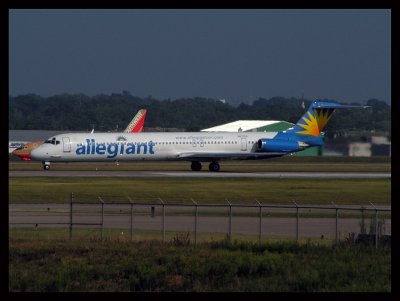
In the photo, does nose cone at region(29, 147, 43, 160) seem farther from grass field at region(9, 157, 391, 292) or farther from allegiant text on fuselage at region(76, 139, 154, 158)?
grass field at region(9, 157, 391, 292)

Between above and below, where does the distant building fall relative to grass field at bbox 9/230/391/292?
above

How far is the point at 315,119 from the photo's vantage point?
3322 inches

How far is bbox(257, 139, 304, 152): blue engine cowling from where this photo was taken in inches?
3093

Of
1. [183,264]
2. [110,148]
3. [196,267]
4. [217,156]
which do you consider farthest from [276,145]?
[196,267]

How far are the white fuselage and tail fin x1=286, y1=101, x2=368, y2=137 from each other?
4.23m

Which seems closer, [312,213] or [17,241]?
[17,241]

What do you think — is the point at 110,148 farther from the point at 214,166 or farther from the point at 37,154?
the point at 214,166

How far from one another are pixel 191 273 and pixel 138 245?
4.88 meters

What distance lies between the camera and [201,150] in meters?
79.4

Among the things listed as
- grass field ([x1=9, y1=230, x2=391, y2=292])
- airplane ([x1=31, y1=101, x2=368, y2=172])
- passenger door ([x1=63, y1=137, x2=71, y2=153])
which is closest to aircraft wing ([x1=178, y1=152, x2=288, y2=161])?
airplane ([x1=31, y1=101, x2=368, y2=172])

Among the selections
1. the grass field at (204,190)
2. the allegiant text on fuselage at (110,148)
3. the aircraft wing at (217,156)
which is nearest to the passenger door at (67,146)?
the allegiant text on fuselage at (110,148)

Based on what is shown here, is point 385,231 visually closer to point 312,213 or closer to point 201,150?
point 312,213
